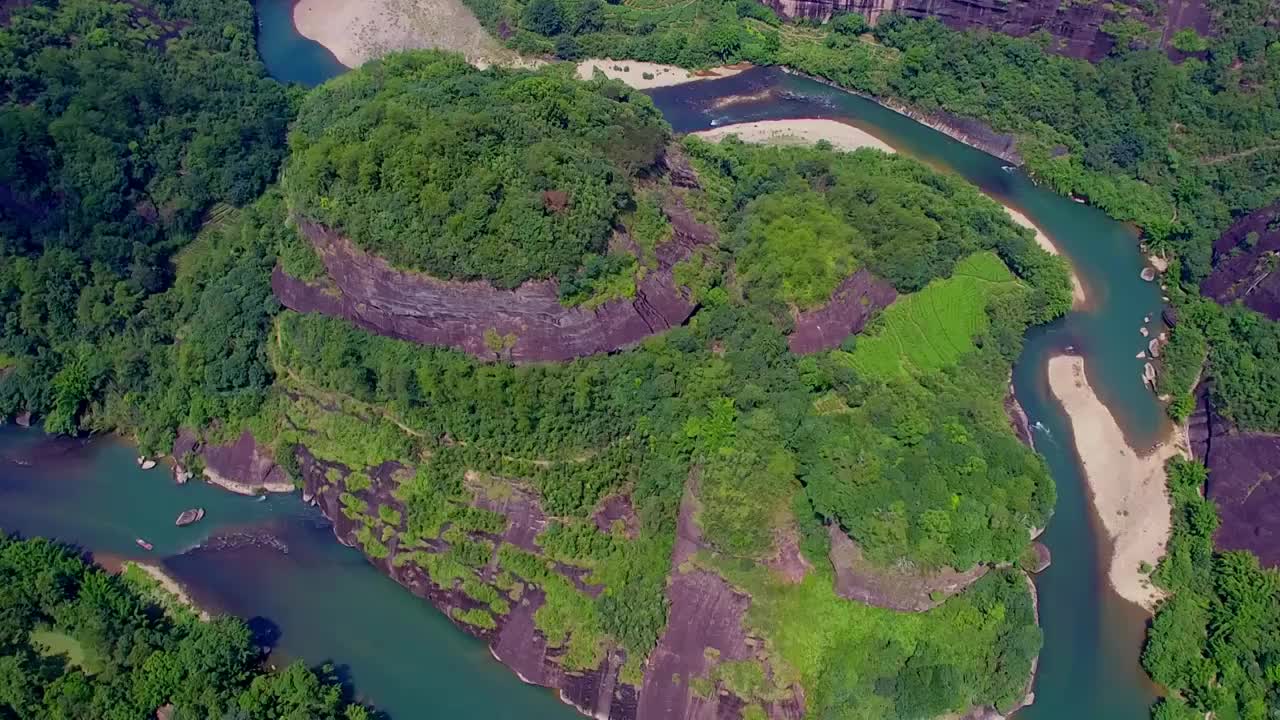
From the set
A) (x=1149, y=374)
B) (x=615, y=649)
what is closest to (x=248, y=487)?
(x=615, y=649)

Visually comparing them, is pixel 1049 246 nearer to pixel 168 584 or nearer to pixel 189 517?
pixel 189 517

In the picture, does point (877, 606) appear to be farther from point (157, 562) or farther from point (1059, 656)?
point (157, 562)

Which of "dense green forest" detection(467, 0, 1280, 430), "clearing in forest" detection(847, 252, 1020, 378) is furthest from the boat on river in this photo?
"dense green forest" detection(467, 0, 1280, 430)

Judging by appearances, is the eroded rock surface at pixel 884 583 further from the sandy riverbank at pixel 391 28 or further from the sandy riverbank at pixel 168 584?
the sandy riverbank at pixel 391 28

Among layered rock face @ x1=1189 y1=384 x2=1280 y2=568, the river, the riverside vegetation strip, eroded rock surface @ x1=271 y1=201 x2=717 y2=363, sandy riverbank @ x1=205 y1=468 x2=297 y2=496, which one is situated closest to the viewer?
the riverside vegetation strip

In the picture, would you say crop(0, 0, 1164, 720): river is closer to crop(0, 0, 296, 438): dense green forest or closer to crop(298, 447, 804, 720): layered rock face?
crop(298, 447, 804, 720): layered rock face

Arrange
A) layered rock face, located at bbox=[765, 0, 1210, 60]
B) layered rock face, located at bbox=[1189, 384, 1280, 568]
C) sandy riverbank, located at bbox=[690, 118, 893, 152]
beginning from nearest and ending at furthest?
1. layered rock face, located at bbox=[1189, 384, 1280, 568]
2. sandy riverbank, located at bbox=[690, 118, 893, 152]
3. layered rock face, located at bbox=[765, 0, 1210, 60]

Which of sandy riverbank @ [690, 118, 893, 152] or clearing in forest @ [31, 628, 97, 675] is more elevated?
sandy riverbank @ [690, 118, 893, 152]
